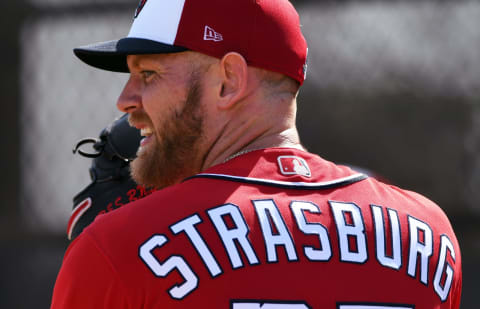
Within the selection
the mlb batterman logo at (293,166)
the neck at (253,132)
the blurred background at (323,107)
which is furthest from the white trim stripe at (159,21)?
the blurred background at (323,107)

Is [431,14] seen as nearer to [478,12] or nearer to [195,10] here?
[478,12]

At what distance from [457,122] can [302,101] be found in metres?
0.74

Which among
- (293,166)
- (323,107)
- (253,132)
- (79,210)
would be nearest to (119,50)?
(253,132)

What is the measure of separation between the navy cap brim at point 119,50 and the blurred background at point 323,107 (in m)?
1.68

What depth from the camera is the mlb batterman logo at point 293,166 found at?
149cm

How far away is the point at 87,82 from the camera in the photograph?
3707 mm

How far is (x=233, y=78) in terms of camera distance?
5.21 ft

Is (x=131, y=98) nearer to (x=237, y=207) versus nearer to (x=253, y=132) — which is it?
(x=253, y=132)

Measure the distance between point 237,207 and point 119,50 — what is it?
467 mm

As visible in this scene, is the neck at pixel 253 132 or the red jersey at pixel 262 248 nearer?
the red jersey at pixel 262 248

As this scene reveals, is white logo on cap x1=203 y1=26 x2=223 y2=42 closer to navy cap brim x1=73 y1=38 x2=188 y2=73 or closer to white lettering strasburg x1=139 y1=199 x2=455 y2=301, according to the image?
navy cap brim x1=73 y1=38 x2=188 y2=73

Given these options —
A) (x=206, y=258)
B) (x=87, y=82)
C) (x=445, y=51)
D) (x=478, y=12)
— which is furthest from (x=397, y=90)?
(x=206, y=258)

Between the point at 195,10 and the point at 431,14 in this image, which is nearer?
the point at 195,10

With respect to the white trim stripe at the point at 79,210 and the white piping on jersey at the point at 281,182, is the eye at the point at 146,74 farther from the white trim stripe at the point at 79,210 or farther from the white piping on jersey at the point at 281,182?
the white trim stripe at the point at 79,210
